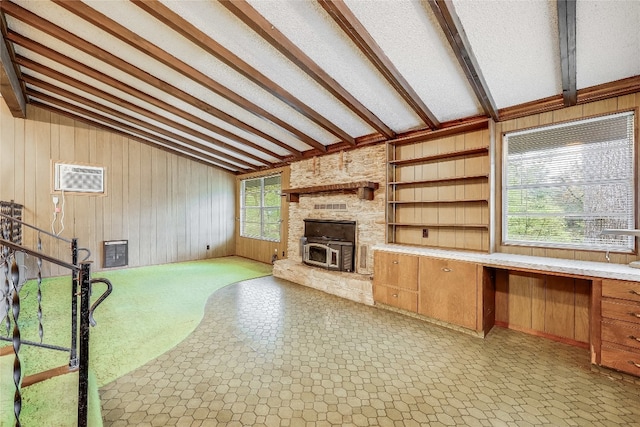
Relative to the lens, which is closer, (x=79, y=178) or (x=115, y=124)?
(x=115, y=124)

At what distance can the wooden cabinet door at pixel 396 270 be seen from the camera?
350 cm

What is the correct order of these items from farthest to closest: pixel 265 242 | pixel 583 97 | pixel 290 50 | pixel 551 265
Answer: pixel 265 242, pixel 583 97, pixel 290 50, pixel 551 265

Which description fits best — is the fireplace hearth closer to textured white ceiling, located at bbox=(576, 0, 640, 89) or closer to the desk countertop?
the desk countertop

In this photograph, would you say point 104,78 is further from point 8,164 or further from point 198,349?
point 198,349

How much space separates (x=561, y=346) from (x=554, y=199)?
1.58m

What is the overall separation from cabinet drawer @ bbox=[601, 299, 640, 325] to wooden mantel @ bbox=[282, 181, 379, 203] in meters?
2.83

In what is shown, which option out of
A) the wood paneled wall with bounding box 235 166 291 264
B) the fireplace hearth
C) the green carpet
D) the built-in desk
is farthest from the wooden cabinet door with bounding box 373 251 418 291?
the wood paneled wall with bounding box 235 166 291 264

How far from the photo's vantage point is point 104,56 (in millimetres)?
3236

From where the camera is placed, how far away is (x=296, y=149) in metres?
5.51

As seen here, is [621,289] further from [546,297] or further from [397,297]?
[397,297]

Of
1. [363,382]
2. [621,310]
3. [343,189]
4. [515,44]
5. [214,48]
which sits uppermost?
[214,48]

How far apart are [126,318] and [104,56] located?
320 cm

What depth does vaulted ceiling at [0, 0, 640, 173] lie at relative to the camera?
2.21m

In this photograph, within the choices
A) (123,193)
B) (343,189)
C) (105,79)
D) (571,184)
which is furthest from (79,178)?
(571,184)
